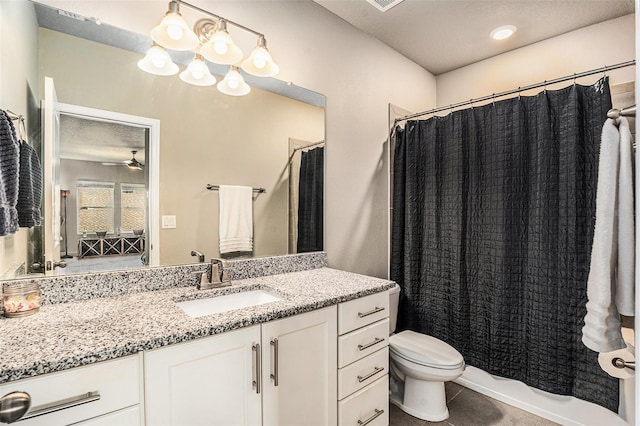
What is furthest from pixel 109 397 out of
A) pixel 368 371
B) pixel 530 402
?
pixel 530 402

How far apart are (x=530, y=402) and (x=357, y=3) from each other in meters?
2.75

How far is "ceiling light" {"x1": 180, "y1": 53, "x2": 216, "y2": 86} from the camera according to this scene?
61.3 inches

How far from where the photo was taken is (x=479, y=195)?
2084 millimetres

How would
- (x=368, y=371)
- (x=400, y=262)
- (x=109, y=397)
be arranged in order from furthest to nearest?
(x=400, y=262) < (x=368, y=371) < (x=109, y=397)

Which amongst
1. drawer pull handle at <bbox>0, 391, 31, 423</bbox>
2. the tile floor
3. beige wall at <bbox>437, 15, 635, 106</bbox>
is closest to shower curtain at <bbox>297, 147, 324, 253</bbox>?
the tile floor

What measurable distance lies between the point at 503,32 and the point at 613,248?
6.53 ft

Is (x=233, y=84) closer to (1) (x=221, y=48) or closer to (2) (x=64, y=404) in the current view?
(1) (x=221, y=48)

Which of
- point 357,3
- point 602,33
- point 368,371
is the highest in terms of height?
point 357,3

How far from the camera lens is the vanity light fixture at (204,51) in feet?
4.56

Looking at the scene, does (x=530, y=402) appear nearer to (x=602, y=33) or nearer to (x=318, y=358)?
(x=318, y=358)

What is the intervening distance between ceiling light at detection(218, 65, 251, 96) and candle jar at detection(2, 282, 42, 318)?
3.89 feet

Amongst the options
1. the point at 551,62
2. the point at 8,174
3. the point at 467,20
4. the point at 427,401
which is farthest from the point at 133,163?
the point at 551,62

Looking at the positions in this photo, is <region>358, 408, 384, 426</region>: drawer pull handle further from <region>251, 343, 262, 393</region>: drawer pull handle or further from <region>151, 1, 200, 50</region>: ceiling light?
<region>151, 1, 200, 50</region>: ceiling light

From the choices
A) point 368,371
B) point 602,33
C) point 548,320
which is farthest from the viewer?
point 602,33
